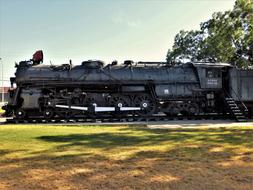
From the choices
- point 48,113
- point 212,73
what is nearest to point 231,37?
point 212,73

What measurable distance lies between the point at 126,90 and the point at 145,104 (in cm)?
159

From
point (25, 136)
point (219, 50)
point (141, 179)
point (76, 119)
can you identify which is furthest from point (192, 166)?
point (219, 50)

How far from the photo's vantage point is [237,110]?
26.5 meters

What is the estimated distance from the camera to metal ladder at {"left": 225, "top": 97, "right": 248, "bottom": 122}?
1010 inches

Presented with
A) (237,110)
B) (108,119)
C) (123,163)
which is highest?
(237,110)

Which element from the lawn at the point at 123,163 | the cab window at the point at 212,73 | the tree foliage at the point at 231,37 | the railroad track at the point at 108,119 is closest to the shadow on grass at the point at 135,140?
the lawn at the point at 123,163

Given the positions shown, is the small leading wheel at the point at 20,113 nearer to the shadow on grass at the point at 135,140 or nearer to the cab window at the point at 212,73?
the shadow on grass at the point at 135,140

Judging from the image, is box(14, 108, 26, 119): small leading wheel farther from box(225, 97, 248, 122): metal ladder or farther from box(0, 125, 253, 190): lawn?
box(225, 97, 248, 122): metal ladder

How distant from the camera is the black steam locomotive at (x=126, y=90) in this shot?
25672mm

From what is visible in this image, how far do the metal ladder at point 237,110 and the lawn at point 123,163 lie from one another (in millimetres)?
12104

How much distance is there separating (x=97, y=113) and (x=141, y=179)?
18.2 m

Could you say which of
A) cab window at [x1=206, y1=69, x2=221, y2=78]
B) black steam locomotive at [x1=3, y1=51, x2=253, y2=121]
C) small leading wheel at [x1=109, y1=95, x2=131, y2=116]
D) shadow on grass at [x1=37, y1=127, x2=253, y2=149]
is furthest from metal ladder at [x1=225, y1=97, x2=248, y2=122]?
shadow on grass at [x1=37, y1=127, x2=253, y2=149]

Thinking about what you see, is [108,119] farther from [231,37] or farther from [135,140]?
[231,37]

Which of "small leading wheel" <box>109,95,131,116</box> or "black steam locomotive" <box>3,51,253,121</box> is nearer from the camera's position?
"black steam locomotive" <box>3,51,253,121</box>
